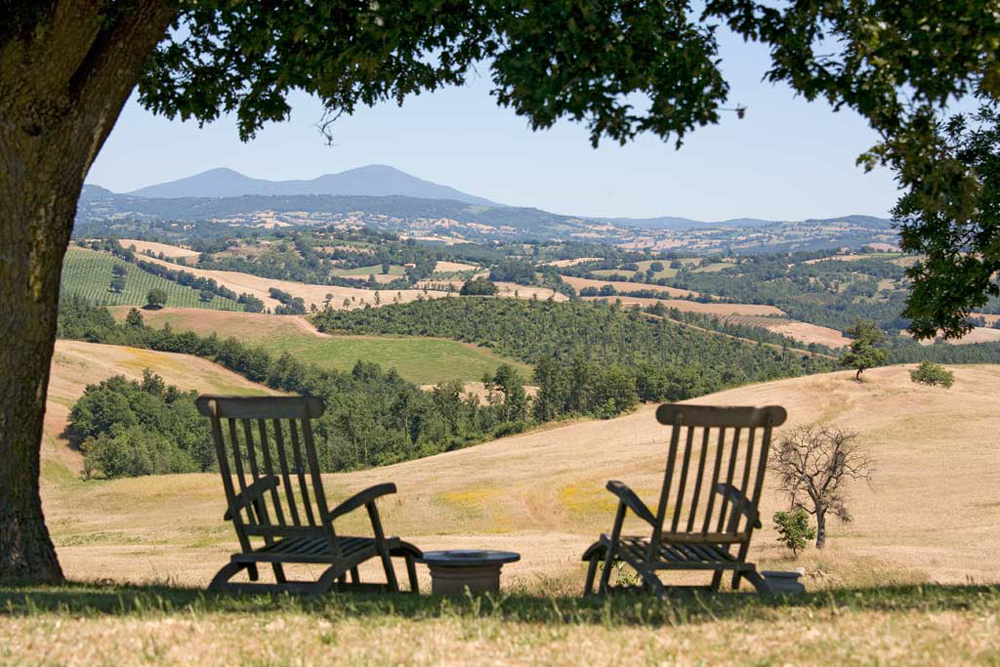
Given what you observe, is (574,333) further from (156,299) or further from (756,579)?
(756,579)

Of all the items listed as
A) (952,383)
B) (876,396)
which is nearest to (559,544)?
(876,396)

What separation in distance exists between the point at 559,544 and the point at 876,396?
1583 inches

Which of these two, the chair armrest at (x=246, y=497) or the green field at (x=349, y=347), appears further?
the green field at (x=349, y=347)

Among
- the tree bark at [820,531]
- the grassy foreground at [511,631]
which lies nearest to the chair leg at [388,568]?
the grassy foreground at [511,631]

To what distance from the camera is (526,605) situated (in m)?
6.05

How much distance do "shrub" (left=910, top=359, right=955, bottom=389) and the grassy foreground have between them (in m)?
71.0

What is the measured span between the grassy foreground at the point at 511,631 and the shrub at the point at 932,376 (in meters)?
71.0

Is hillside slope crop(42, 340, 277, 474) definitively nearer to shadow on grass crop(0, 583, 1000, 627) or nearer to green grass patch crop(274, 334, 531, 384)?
green grass patch crop(274, 334, 531, 384)

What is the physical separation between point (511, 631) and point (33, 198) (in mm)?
5069

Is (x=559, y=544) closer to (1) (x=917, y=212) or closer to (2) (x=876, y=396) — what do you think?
(1) (x=917, y=212)

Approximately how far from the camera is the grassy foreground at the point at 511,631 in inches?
180

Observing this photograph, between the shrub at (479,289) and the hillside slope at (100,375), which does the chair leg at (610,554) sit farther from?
the shrub at (479,289)

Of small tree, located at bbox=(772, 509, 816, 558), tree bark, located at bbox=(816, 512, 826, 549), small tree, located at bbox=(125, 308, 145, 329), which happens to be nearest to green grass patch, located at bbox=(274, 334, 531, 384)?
small tree, located at bbox=(125, 308, 145, 329)


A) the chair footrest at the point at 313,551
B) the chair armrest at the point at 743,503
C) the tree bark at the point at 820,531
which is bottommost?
the tree bark at the point at 820,531
